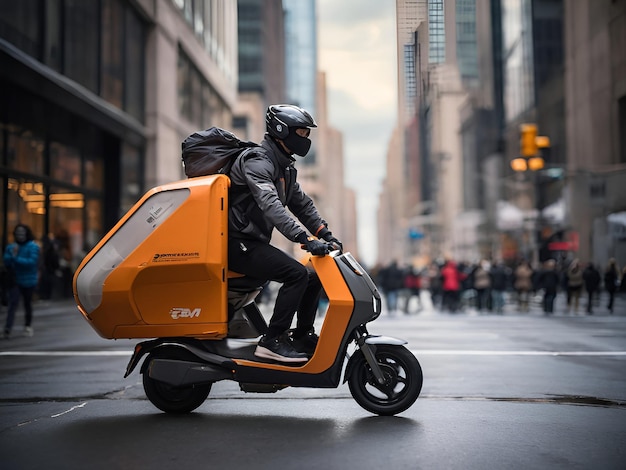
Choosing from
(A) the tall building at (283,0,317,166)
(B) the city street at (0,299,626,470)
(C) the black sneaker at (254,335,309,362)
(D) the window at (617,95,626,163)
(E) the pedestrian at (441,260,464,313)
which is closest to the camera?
(B) the city street at (0,299,626,470)

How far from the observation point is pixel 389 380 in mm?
5508

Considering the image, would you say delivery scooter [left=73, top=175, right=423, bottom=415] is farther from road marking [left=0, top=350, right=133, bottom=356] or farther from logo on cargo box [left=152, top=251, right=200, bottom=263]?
road marking [left=0, top=350, right=133, bottom=356]

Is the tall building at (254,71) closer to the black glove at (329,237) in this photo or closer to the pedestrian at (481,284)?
the pedestrian at (481,284)

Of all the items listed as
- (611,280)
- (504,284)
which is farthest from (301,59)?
(611,280)

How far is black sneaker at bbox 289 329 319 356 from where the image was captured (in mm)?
Answer: 5574

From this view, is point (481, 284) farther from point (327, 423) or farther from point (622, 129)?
point (327, 423)

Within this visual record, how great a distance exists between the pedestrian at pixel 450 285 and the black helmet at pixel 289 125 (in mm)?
18614

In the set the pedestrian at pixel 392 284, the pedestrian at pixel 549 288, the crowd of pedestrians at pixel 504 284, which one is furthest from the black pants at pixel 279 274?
the pedestrian at pixel 392 284

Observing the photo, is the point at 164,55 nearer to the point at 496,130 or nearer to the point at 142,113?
the point at 142,113

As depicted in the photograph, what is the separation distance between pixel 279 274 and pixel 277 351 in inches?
21.4

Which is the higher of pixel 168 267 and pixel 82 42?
pixel 82 42

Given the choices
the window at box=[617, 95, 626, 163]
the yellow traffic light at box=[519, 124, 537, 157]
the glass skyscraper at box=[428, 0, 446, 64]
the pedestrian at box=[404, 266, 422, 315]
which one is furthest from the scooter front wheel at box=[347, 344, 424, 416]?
the window at box=[617, 95, 626, 163]

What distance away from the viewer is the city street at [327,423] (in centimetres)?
435

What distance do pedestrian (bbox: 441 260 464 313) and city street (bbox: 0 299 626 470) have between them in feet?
47.6
